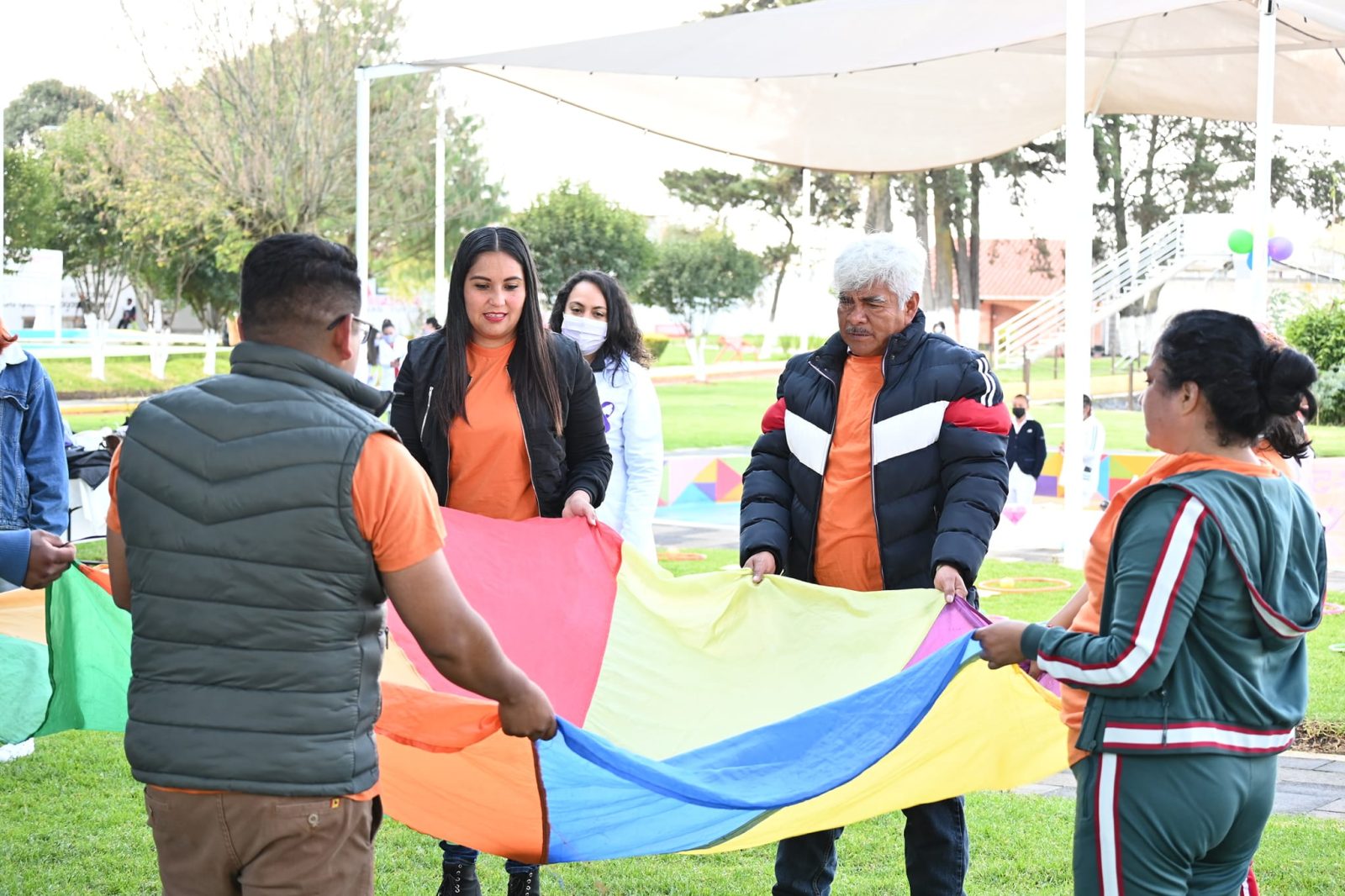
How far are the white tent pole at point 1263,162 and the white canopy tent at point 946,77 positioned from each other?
14mm

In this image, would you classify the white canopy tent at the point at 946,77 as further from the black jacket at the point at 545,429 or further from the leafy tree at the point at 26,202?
the leafy tree at the point at 26,202

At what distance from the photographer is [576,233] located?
4269 centimetres

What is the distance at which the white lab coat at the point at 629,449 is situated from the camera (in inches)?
210

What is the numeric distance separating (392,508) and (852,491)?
5.63 ft

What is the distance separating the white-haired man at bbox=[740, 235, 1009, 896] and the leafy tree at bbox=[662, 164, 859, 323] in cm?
3409

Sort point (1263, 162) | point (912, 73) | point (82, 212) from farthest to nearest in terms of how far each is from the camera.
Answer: point (82, 212)
point (912, 73)
point (1263, 162)

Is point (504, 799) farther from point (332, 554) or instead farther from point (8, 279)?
point (8, 279)

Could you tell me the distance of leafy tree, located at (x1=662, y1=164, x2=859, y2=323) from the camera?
3781cm

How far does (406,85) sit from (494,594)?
32.0 m

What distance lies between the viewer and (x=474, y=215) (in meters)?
41.2

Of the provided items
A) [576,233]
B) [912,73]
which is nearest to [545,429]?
[912,73]

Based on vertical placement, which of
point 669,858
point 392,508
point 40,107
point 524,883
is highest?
point 40,107

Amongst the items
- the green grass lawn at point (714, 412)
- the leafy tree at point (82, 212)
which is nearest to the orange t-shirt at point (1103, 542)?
the green grass lawn at point (714, 412)

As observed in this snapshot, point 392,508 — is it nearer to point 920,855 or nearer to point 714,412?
point 920,855
